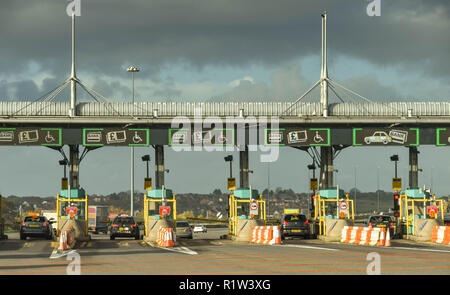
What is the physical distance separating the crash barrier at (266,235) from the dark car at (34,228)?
48.4 feet

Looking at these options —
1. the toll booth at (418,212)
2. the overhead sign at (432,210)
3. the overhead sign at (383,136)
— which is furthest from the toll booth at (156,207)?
the overhead sign at (432,210)

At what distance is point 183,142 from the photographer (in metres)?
49.8

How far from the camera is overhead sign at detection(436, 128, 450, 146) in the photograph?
5069 cm

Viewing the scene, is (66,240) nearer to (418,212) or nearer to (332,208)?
(332,208)

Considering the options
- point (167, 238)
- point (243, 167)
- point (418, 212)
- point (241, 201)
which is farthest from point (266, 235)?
point (418, 212)

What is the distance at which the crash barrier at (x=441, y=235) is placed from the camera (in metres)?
38.7

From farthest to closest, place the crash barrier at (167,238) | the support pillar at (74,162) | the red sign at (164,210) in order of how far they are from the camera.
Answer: the support pillar at (74,162), the red sign at (164,210), the crash barrier at (167,238)

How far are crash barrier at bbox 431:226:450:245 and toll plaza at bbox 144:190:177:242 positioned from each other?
14.1 m

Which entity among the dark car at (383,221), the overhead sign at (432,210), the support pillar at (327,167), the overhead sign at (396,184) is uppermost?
the support pillar at (327,167)

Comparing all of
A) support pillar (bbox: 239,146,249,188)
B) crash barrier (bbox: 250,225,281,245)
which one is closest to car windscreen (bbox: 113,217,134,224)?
support pillar (bbox: 239,146,249,188)

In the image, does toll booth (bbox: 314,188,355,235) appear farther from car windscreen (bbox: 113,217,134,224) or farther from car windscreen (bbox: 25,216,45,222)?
car windscreen (bbox: 25,216,45,222)

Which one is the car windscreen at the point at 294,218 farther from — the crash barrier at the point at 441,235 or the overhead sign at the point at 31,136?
the overhead sign at the point at 31,136
